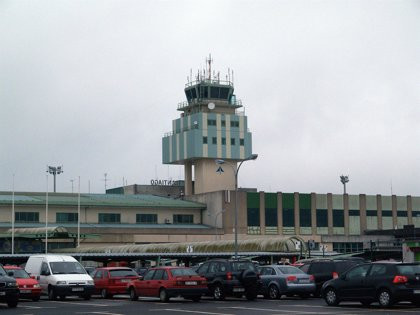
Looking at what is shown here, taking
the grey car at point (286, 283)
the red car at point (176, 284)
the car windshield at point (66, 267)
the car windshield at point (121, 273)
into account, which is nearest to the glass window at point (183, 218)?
the car windshield at point (121, 273)

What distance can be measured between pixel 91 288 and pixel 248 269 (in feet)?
22.0

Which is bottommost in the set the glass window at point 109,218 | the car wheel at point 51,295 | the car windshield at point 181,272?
the car wheel at point 51,295

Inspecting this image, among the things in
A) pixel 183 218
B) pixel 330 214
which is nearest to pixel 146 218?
pixel 183 218

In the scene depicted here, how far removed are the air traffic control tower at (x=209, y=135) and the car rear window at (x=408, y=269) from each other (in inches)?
3244

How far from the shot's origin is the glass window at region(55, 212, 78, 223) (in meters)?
97.6

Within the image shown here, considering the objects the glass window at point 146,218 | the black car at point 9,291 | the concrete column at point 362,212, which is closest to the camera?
the black car at point 9,291

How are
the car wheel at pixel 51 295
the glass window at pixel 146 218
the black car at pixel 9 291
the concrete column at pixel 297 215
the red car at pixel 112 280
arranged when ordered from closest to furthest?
the black car at pixel 9 291
the car wheel at pixel 51 295
the red car at pixel 112 280
the concrete column at pixel 297 215
the glass window at pixel 146 218

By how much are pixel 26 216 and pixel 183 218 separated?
20.9 m

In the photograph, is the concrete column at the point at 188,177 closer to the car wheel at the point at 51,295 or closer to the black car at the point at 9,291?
the car wheel at the point at 51,295

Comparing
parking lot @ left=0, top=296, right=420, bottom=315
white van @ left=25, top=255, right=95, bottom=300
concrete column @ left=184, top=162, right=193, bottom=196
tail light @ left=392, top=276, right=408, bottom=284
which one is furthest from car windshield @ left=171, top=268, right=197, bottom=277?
concrete column @ left=184, top=162, right=193, bottom=196

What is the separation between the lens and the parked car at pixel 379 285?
88.0 feet

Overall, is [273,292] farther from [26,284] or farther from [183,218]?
[183,218]

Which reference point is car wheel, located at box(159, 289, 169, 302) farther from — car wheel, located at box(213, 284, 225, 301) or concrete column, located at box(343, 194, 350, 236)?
concrete column, located at box(343, 194, 350, 236)

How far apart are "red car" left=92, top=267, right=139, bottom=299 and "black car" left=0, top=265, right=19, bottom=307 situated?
7.91m
